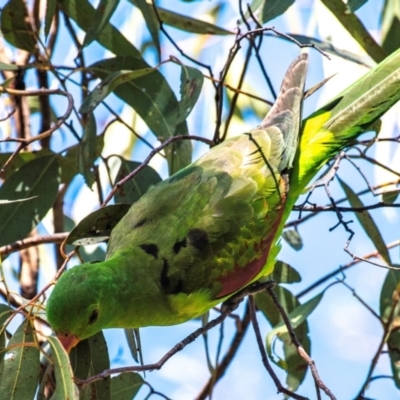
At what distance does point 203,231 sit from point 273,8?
2.70ft

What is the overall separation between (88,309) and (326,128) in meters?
1.13

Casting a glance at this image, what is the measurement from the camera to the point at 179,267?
2.34 metres

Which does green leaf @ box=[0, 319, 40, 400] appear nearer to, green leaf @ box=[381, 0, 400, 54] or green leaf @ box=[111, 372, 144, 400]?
green leaf @ box=[111, 372, 144, 400]

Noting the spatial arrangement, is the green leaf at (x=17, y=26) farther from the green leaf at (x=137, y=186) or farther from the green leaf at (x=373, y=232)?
the green leaf at (x=373, y=232)

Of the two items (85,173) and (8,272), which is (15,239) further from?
(8,272)

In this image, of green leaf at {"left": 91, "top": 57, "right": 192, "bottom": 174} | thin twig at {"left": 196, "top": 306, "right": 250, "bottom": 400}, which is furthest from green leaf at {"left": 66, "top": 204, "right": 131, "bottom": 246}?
thin twig at {"left": 196, "top": 306, "right": 250, "bottom": 400}

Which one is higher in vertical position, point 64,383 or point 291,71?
point 291,71

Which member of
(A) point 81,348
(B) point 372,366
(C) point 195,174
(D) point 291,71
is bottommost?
(B) point 372,366

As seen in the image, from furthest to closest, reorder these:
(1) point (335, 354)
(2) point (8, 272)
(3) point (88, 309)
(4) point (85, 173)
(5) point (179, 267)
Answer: (1) point (335, 354) → (2) point (8, 272) → (4) point (85, 173) → (5) point (179, 267) → (3) point (88, 309)

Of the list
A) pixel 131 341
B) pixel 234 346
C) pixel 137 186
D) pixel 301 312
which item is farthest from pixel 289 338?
pixel 137 186

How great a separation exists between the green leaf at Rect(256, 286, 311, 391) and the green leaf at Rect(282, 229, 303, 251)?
0.18 meters

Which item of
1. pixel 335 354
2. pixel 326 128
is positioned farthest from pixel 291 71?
pixel 335 354

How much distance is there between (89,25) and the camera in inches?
110

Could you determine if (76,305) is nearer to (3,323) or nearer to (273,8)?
(3,323)
